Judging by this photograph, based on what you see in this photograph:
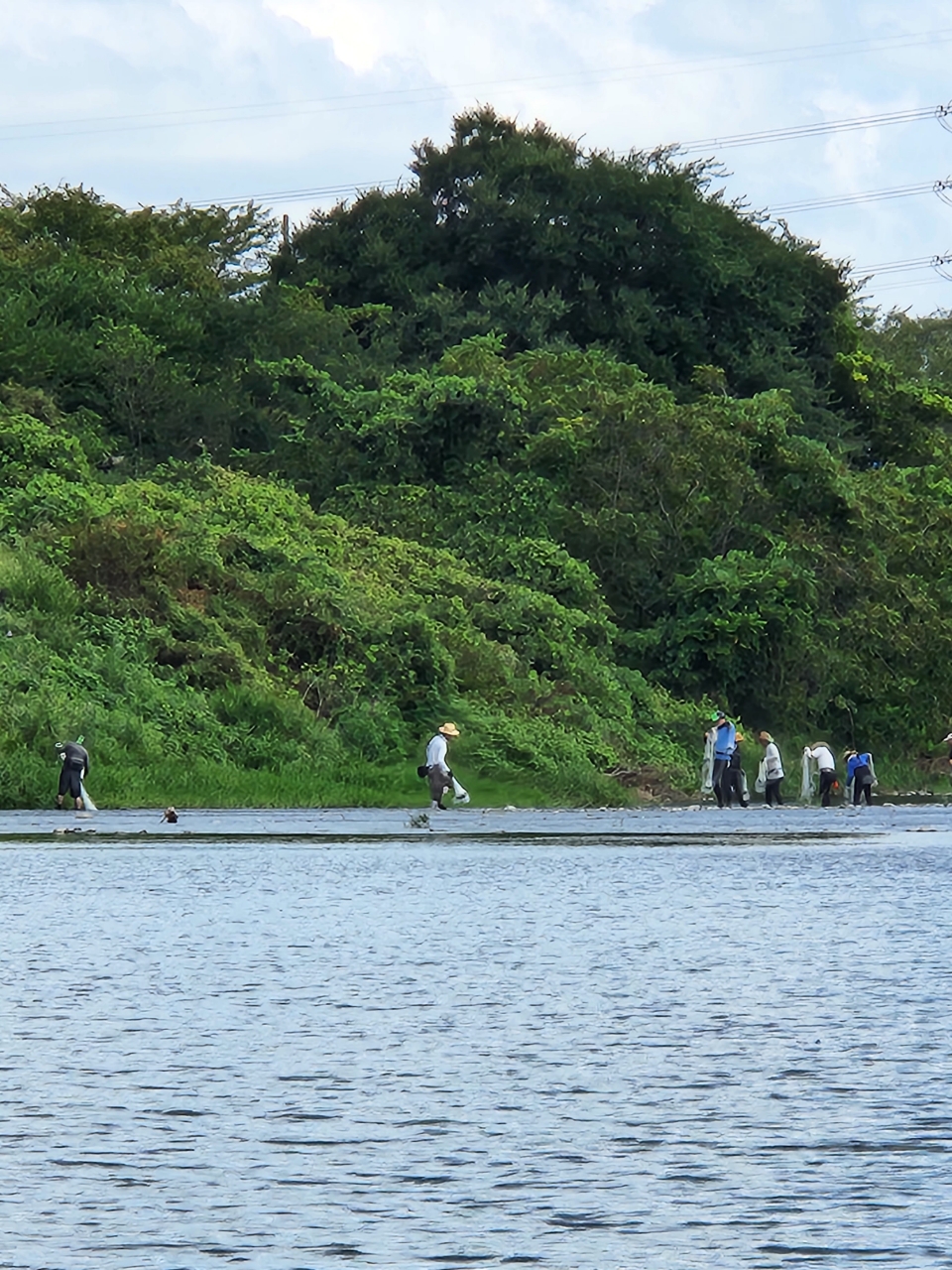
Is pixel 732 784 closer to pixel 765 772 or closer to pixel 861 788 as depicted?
pixel 765 772

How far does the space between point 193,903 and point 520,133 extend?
2122 inches

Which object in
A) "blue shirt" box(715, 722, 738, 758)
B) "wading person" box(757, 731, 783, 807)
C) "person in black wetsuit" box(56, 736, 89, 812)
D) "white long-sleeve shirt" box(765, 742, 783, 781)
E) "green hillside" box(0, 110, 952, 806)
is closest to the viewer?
"person in black wetsuit" box(56, 736, 89, 812)

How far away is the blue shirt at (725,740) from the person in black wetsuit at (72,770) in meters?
11.2

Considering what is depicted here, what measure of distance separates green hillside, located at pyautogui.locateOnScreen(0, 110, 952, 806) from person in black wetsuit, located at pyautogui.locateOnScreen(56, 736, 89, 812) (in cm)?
181

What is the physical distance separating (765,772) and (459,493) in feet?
53.0

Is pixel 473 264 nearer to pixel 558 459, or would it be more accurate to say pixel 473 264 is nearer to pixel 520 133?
pixel 520 133

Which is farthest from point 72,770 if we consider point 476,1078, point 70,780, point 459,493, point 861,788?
point 476,1078

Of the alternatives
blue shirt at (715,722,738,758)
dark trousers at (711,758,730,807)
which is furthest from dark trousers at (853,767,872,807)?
blue shirt at (715,722,738,758)

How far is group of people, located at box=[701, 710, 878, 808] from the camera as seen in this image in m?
45.6

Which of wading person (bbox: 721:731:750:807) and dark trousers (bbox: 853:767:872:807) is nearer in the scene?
wading person (bbox: 721:731:750:807)

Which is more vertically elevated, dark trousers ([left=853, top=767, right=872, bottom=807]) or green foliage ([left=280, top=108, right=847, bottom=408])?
green foliage ([left=280, top=108, right=847, bottom=408])

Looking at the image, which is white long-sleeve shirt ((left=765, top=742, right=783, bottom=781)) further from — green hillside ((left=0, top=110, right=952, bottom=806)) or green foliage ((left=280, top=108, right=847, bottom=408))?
green foliage ((left=280, top=108, right=847, bottom=408))

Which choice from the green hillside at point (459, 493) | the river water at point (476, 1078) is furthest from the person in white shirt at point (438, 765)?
the river water at point (476, 1078)

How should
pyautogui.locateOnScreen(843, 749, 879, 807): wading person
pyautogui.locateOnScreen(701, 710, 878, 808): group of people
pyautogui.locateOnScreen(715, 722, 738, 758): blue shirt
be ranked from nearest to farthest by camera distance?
1. pyautogui.locateOnScreen(715, 722, 738, 758): blue shirt
2. pyautogui.locateOnScreen(701, 710, 878, 808): group of people
3. pyautogui.locateOnScreen(843, 749, 879, 807): wading person
